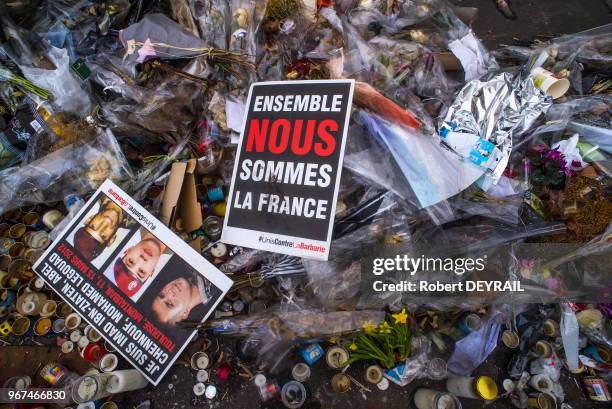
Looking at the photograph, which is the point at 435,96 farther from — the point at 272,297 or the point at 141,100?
the point at 141,100

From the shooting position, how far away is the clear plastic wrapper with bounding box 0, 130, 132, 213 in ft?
6.00

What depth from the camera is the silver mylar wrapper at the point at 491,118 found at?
1.71 meters

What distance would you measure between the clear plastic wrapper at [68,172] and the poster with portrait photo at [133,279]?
147 mm

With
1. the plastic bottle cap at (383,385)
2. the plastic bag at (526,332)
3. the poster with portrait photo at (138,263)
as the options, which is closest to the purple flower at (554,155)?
the plastic bag at (526,332)

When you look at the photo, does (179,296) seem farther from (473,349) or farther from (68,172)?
(473,349)

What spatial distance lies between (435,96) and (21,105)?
87.7 inches

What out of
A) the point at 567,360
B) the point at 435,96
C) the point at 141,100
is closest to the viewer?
the point at 567,360

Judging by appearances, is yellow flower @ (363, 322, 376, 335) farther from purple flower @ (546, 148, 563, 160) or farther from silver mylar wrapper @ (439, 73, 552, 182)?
purple flower @ (546, 148, 563, 160)

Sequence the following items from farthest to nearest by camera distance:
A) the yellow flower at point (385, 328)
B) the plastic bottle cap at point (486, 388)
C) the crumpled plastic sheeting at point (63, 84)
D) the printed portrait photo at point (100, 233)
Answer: the crumpled plastic sheeting at point (63, 84) < the printed portrait photo at point (100, 233) < the yellow flower at point (385, 328) < the plastic bottle cap at point (486, 388)

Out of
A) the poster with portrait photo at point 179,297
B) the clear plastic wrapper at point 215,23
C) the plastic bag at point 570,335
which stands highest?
the clear plastic wrapper at point 215,23

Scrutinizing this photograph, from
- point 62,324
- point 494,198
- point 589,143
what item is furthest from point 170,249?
point 589,143

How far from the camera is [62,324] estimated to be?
5.76 feet

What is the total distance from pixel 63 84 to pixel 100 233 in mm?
837

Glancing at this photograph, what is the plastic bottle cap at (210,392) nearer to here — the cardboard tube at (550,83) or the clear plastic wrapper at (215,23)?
the clear plastic wrapper at (215,23)
